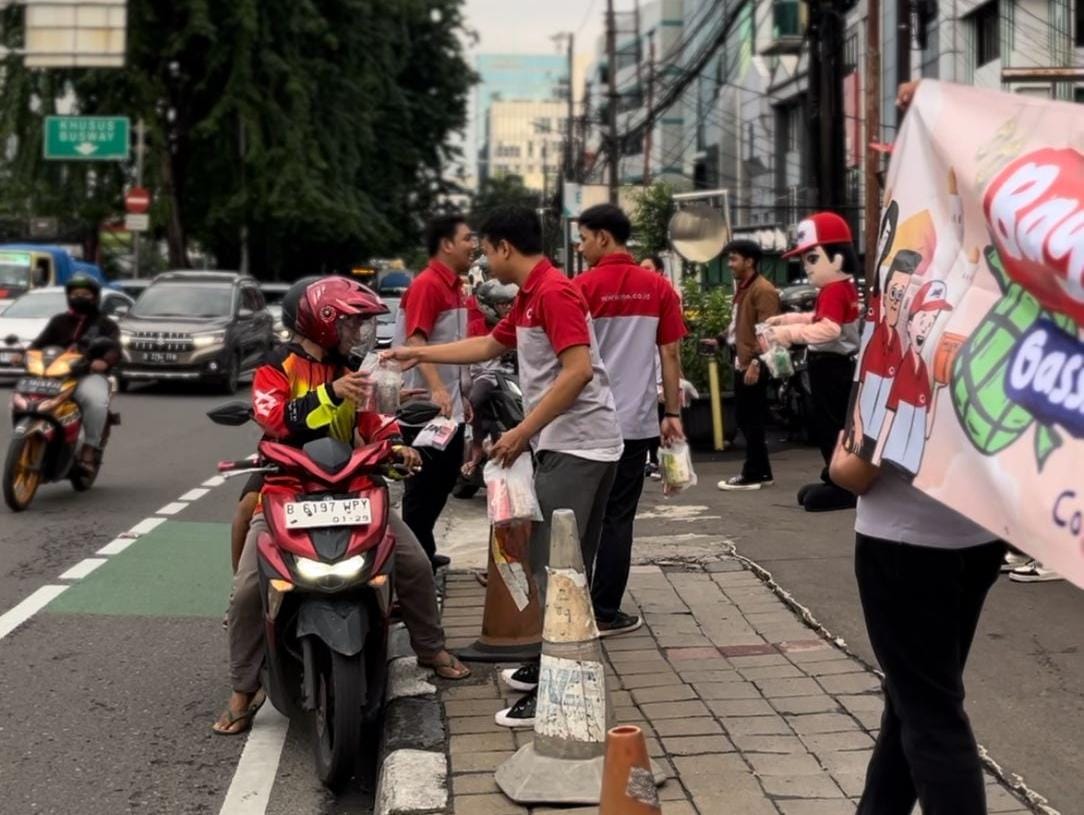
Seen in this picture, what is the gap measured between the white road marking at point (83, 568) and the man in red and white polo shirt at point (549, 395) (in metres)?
3.69

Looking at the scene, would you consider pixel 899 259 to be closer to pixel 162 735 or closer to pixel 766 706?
pixel 766 706

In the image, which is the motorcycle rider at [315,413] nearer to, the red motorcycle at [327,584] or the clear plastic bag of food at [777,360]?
the red motorcycle at [327,584]

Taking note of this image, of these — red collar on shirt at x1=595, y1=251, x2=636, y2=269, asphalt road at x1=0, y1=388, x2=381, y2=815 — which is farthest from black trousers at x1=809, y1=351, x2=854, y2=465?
asphalt road at x1=0, y1=388, x2=381, y2=815

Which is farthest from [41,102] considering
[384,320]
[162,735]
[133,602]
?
[162,735]

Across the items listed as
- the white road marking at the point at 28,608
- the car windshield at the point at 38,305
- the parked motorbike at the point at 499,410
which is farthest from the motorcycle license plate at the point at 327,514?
the car windshield at the point at 38,305

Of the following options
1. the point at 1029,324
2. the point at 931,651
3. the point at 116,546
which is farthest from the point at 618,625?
the point at 116,546

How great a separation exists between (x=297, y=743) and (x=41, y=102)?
3423 centimetres

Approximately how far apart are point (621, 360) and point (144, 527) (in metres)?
4.84

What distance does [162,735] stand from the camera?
19.0ft

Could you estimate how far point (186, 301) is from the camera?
23.0m

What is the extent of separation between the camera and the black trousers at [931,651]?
348 centimetres

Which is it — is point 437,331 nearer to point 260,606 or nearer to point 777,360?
point 260,606

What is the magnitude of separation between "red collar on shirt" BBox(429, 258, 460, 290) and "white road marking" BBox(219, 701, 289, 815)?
8.24ft

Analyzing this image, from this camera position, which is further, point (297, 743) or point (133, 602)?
point (133, 602)
